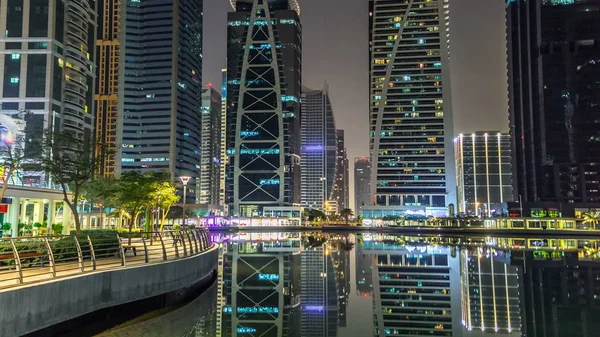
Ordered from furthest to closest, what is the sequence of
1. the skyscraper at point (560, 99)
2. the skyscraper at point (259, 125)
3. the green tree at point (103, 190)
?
the skyscraper at point (259, 125), the skyscraper at point (560, 99), the green tree at point (103, 190)

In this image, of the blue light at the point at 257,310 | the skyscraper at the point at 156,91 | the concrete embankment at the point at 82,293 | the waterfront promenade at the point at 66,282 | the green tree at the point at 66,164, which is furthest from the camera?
the skyscraper at the point at 156,91

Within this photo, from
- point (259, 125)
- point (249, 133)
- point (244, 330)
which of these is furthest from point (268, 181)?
point (244, 330)

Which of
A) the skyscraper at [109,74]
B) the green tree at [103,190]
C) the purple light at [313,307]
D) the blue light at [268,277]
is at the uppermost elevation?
the skyscraper at [109,74]

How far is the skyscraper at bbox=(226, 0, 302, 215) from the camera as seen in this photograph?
6654 inches

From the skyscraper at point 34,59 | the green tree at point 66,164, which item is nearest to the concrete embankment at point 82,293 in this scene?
the green tree at point 66,164

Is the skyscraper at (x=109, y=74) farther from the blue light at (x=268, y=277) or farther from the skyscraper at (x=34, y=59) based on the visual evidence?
the blue light at (x=268, y=277)

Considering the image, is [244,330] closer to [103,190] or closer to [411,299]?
[411,299]

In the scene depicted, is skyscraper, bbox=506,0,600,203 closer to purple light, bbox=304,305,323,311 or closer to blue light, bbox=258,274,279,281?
blue light, bbox=258,274,279,281

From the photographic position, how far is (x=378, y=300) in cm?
2064

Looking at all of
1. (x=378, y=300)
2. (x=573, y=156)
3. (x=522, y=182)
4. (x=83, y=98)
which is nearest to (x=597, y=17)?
(x=573, y=156)

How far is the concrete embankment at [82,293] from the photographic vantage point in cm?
1140

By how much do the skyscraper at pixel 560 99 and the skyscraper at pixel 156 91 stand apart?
124108 mm

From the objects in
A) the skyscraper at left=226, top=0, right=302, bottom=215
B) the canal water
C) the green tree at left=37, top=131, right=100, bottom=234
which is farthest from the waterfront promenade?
the skyscraper at left=226, top=0, right=302, bottom=215

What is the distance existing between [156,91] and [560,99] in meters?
140
